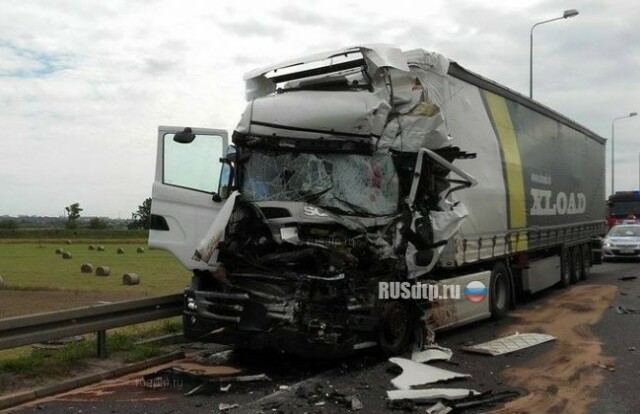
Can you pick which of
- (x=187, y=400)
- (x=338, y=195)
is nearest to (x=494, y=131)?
(x=338, y=195)

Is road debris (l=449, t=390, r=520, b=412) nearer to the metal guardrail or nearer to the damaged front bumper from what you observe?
the damaged front bumper

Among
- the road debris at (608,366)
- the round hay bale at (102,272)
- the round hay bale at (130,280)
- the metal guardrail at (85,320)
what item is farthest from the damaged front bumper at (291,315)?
the round hay bale at (102,272)

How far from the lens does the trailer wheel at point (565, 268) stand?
1548 centimetres

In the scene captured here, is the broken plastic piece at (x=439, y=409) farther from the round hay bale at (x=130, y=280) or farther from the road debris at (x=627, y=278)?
the road debris at (x=627, y=278)

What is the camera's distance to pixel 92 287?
1683cm

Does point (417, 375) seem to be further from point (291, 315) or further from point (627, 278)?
point (627, 278)

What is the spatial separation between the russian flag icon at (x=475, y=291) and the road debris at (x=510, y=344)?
2.47 feet

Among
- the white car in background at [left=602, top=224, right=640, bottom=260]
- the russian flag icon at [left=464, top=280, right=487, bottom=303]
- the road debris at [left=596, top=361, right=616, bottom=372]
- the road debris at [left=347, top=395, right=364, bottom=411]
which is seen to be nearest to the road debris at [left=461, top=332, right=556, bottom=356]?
the russian flag icon at [left=464, top=280, right=487, bottom=303]

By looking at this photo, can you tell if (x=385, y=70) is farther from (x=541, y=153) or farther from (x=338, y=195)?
(x=541, y=153)

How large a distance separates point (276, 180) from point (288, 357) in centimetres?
220

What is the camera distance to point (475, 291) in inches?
389

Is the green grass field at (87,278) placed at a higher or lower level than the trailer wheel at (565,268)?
lower

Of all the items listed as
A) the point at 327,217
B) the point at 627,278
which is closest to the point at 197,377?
the point at 327,217

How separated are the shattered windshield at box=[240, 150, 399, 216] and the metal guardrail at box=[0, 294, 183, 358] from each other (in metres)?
1.82
